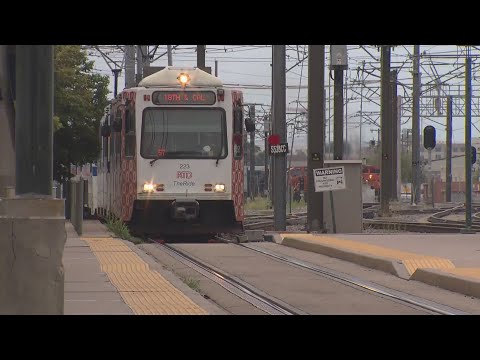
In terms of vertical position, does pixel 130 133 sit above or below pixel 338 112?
below

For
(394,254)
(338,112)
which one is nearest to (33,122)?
(394,254)

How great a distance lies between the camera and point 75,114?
3300 cm

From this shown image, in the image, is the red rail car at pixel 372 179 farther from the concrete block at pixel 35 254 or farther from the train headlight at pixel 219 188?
the concrete block at pixel 35 254

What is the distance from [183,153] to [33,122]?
13.5m

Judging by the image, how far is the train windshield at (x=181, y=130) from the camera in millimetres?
21266

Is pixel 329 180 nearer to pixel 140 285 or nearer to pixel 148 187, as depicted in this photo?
pixel 148 187

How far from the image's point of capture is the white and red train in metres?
21.3

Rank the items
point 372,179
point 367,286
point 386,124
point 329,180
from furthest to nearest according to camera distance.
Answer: point 372,179 < point 386,124 < point 329,180 < point 367,286

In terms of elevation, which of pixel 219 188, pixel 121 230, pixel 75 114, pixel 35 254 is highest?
pixel 75 114

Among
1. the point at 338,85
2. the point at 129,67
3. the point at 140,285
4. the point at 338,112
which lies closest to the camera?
the point at 140,285

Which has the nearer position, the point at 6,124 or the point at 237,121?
the point at 6,124

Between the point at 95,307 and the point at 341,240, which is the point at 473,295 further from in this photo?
the point at 341,240
